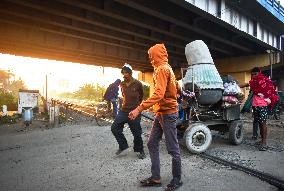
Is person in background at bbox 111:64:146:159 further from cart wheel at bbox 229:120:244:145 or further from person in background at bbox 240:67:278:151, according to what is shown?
person in background at bbox 240:67:278:151

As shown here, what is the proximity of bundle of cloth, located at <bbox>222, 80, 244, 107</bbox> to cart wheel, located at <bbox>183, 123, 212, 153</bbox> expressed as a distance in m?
1.21

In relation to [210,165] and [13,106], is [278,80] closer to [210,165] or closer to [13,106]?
[13,106]

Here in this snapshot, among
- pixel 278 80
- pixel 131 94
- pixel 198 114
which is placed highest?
pixel 278 80

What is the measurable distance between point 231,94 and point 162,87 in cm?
391

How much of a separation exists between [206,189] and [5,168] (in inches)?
154

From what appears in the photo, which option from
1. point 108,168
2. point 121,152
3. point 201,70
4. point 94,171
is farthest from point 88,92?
point 94,171

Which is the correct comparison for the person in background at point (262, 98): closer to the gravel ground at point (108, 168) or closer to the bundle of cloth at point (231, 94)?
the bundle of cloth at point (231, 94)

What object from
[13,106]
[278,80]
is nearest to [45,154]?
[13,106]

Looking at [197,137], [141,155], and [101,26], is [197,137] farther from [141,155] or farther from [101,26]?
[101,26]

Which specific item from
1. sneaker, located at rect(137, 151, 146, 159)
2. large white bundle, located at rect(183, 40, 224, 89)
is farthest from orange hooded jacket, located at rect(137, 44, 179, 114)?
large white bundle, located at rect(183, 40, 224, 89)

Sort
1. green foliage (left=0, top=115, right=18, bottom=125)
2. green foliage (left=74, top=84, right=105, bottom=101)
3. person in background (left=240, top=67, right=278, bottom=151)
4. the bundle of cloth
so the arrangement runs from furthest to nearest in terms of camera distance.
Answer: green foliage (left=74, top=84, right=105, bottom=101)
green foliage (left=0, top=115, right=18, bottom=125)
the bundle of cloth
person in background (left=240, top=67, right=278, bottom=151)

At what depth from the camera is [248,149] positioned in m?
6.74

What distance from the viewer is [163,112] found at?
4047mm

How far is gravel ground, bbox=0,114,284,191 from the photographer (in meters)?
4.29
